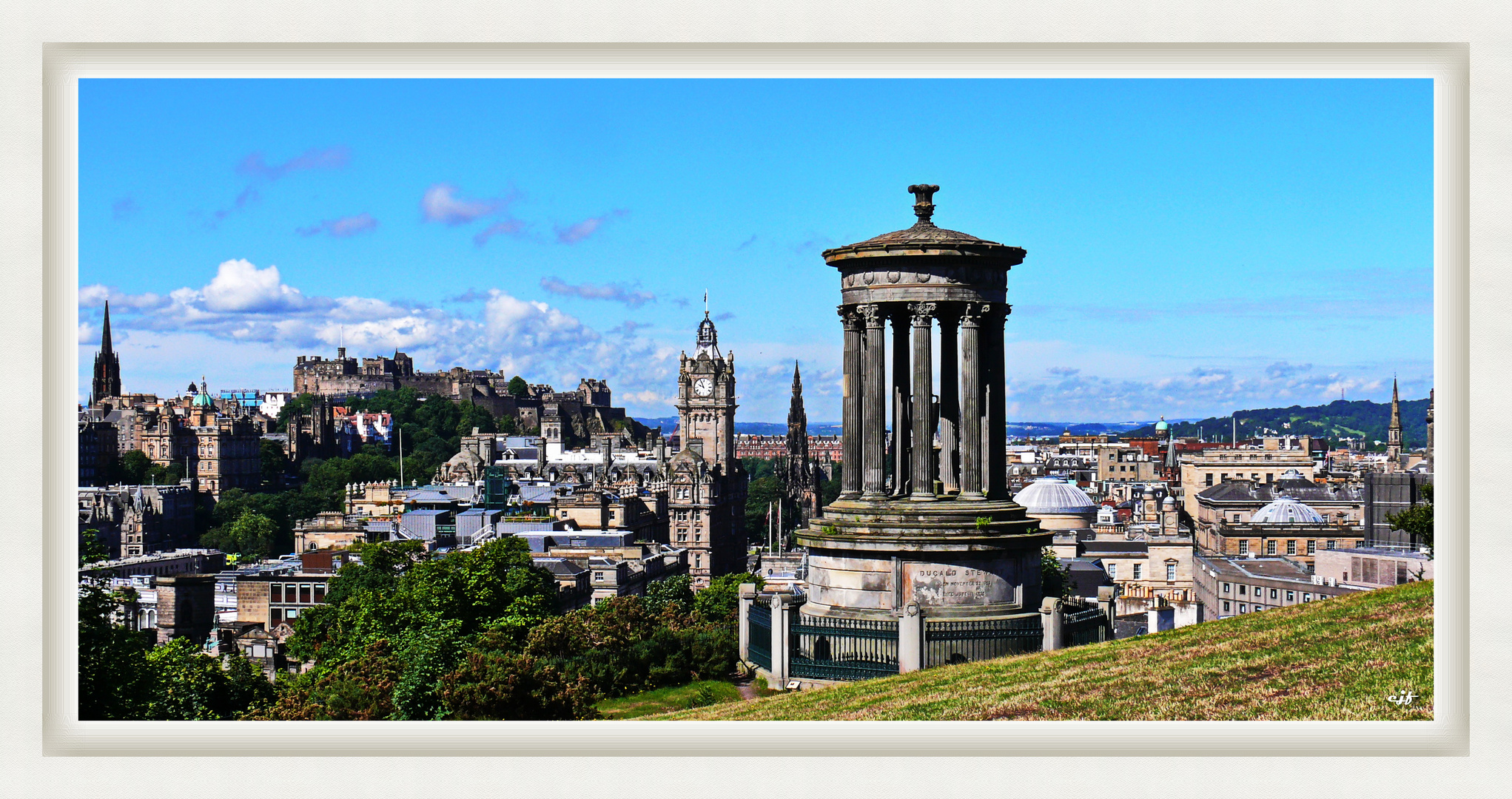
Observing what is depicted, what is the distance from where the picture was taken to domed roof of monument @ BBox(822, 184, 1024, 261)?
2670cm

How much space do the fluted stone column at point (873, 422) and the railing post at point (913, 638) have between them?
83.7 inches

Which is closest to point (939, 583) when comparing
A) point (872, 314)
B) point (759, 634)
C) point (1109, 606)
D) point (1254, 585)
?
point (759, 634)

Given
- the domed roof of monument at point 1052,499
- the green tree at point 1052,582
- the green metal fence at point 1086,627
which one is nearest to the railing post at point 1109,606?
the green metal fence at point 1086,627

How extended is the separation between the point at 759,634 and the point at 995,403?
516cm

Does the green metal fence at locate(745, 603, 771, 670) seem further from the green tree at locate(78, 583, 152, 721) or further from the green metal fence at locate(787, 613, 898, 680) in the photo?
the green tree at locate(78, 583, 152, 721)

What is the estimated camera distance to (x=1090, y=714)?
20266 millimetres

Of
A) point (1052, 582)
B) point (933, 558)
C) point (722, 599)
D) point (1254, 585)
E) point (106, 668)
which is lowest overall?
point (1254, 585)

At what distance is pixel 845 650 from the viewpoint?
26891 mm

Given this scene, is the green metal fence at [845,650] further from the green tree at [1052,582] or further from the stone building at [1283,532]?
the stone building at [1283,532]

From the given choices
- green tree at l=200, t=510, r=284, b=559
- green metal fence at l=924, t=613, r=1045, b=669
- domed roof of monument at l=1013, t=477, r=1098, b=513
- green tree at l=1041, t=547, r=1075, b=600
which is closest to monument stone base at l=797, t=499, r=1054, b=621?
green metal fence at l=924, t=613, r=1045, b=669

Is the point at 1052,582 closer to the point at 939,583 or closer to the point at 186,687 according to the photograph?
the point at 939,583

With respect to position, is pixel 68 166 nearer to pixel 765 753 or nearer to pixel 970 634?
pixel 765 753
